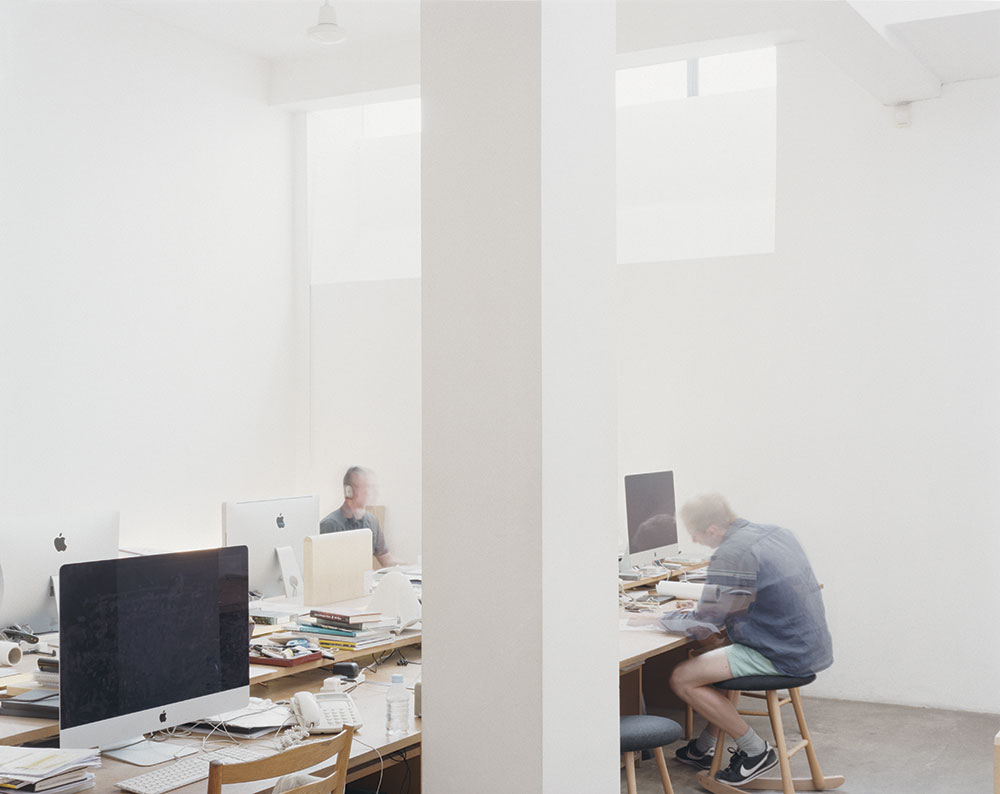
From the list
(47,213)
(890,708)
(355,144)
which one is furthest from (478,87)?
(355,144)

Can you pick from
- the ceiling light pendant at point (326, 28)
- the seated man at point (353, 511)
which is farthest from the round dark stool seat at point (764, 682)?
the ceiling light pendant at point (326, 28)

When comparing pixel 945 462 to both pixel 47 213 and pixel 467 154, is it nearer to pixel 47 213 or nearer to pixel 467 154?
pixel 467 154

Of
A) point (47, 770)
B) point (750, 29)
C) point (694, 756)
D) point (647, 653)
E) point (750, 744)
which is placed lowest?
point (694, 756)

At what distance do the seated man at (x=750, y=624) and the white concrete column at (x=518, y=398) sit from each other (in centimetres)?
185

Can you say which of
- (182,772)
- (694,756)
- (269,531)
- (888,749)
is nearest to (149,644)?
(182,772)

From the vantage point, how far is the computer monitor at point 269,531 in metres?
4.18

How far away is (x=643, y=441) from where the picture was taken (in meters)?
6.23

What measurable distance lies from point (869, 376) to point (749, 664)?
2.08 meters

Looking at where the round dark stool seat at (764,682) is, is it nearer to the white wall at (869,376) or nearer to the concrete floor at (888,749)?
the concrete floor at (888,749)

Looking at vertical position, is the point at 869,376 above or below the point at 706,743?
above

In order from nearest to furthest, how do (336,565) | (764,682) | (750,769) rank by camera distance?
1. (764,682)
2. (750,769)
3. (336,565)

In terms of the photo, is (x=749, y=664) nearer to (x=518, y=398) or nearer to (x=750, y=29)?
Result: (x=518, y=398)

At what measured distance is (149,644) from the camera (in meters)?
2.75

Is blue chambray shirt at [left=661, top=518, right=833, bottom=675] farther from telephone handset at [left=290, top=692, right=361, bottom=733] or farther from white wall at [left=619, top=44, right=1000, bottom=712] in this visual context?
telephone handset at [left=290, top=692, right=361, bottom=733]
